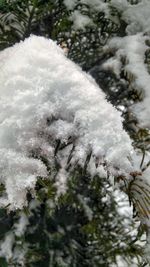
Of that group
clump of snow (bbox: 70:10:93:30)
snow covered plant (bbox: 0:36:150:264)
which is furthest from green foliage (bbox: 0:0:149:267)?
snow covered plant (bbox: 0:36:150:264)

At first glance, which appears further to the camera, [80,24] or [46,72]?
[80,24]

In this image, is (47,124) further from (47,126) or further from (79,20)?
(79,20)

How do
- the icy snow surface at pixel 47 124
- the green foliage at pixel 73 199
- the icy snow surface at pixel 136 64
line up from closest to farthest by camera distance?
the icy snow surface at pixel 47 124
the icy snow surface at pixel 136 64
the green foliage at pixel 73 199

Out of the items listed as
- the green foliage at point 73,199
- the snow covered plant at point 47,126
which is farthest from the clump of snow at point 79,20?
the snow covered plant at point 47,126

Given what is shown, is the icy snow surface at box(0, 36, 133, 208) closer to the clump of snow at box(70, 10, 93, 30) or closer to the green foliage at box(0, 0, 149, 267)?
the green foliage at box(0, 0, 149, 267)

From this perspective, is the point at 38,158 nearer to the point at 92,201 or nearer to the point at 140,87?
the point at 140,87

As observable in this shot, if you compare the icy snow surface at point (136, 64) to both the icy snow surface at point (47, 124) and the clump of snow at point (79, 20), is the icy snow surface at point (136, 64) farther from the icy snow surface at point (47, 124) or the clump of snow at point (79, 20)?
the icy snow surface at point (47, 124)

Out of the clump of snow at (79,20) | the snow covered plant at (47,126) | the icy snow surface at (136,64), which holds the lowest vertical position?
the snow covered plant at (47,126)

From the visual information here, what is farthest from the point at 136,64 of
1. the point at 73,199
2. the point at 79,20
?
the point at 73,199

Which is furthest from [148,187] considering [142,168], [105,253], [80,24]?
[105,253]
